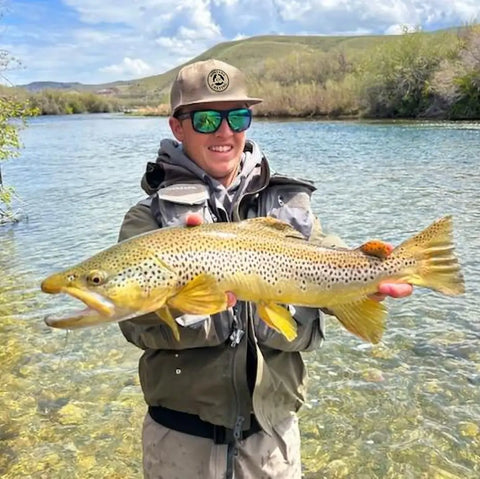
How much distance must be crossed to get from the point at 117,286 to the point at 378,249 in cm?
122

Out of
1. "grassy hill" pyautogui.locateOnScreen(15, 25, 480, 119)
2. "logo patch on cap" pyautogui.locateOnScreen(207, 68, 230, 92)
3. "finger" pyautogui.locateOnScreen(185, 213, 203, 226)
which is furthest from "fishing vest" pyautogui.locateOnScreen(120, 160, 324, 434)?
"grassy hill" pyautogui.locateOnScreen(15, 25, 480, 119)

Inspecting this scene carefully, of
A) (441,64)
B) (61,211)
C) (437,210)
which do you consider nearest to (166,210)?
(437,210)

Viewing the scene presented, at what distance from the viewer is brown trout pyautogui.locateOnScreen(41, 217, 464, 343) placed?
232 centimetres

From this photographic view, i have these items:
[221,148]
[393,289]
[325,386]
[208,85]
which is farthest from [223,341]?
[325,386]

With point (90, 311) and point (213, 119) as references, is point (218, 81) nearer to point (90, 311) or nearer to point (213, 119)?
point (213, 119)

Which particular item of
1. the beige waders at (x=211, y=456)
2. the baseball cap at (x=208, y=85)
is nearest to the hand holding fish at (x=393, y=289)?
the beige waders at (x=211, y=456)

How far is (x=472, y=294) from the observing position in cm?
820

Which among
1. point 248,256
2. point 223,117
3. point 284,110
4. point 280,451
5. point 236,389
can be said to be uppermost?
point 223,117

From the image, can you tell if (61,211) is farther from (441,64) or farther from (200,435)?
(441,64)

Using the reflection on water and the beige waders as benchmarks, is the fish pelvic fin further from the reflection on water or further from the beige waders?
the reflection on water

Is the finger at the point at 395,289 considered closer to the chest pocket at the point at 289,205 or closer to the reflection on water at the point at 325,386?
the chest pocket at the point at 289,205

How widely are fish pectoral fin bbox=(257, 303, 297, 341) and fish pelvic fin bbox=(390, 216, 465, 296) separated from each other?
62 centimetres

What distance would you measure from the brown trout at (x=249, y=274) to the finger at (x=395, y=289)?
0.03 meters

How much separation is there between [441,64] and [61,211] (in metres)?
53.6
